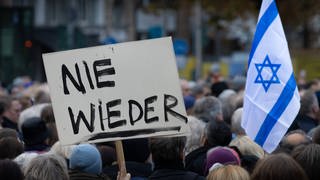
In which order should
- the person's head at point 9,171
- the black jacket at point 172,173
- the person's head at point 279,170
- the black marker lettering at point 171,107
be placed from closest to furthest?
the person's head at point 279,170, the person's head at point 9,171, the black marker lettering at point 171,107, the black jacket at point 172,173

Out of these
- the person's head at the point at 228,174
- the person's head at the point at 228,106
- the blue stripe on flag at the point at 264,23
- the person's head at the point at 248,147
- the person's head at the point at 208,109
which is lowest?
the person's head at the point at 228,106

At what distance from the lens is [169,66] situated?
6.75 m

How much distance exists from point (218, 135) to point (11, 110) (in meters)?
4.06

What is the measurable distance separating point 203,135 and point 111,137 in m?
2.22

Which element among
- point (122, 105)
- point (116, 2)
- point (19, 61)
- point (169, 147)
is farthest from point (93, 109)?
point (116, 2)

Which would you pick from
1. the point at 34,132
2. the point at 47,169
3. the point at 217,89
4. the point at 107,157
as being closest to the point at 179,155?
the point at 47,169

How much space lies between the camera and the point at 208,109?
35.3 feet

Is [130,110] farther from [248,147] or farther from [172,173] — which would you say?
[248,147]

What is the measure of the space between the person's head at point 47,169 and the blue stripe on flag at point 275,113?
149 centimetres

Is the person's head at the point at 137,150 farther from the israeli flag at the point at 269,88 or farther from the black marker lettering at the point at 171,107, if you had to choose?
the black marker lettering at the point at 171,107

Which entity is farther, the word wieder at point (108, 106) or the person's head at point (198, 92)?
the person's head at point (198, 92)

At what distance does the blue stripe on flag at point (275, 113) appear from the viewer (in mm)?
7234

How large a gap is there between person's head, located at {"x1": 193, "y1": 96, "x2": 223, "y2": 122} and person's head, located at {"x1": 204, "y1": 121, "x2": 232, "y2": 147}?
1.85 m

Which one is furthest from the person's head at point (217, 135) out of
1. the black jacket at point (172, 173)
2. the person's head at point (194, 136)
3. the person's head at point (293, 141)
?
the black jacket at point (172, 173)
